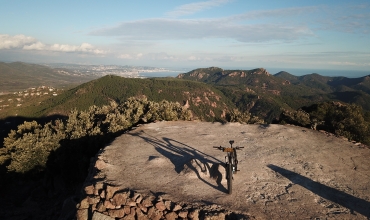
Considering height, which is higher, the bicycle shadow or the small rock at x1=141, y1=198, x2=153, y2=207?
the bicycle shadow

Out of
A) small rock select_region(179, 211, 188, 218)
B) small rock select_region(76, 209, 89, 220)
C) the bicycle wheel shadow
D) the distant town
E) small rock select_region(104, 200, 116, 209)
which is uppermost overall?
the bicycle wheel shadow

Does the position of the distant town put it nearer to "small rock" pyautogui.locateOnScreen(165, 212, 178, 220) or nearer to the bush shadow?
the bush shadow

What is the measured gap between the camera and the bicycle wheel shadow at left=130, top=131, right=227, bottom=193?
40.3 feet

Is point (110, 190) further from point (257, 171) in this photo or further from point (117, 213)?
point (257, 171)

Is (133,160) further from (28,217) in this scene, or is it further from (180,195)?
(28,217)

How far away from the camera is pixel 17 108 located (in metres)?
115

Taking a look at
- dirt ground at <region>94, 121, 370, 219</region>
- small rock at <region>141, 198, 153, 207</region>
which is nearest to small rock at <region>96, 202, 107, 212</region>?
dirt ground at <region>94, 121, 370, 219</region>

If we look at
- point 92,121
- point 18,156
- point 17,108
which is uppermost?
point 92,121

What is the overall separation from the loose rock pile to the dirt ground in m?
0.48

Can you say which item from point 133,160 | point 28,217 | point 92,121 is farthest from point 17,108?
point 133,160

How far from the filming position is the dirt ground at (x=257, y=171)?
1024 centimetres

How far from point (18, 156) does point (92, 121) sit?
1014 centimetres

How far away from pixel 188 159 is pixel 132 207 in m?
5.14

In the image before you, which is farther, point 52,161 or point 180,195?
point 52,161
